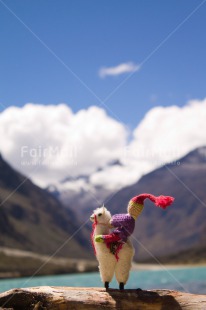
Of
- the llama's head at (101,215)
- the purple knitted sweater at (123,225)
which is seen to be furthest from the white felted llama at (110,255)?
the purple knitted sweater at (123,225)

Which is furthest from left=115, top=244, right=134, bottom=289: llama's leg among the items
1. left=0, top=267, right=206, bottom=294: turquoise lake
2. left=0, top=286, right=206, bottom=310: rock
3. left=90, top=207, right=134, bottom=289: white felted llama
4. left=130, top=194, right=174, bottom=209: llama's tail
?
left=0, top=267, right=206, bottom=294: turquoise lake

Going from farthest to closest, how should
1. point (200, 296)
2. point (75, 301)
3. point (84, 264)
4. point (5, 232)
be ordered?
point (5, 232) → point (84, 264) → point (200, 296) → point (75, 301)

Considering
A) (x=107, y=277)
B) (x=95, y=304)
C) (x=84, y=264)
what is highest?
(x=84, y=264)

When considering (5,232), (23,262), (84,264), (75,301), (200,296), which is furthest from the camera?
(5,232)

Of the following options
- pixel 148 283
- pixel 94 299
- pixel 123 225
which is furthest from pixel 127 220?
pixel 148 283

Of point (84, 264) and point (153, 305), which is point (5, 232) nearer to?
point (84, 264)

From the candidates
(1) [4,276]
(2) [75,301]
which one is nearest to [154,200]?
(2) [75,301]

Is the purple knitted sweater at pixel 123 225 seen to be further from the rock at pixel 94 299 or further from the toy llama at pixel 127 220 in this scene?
the rock at pixel 94 299

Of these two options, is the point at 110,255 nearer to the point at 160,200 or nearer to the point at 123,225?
the point at 123,225

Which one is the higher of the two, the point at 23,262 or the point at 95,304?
the point at 23,262
